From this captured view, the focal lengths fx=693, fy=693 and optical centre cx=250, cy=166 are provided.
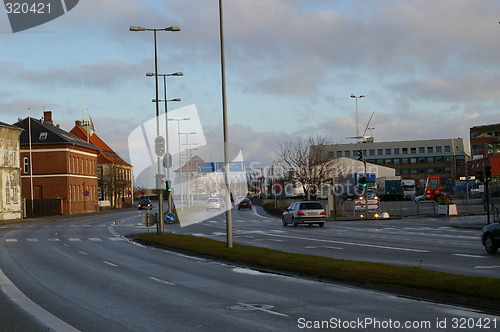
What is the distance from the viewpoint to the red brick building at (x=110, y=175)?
11112cm

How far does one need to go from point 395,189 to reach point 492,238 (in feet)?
265

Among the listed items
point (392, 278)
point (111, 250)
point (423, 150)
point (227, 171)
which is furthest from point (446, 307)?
point (423, 150)

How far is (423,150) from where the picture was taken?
481 ft

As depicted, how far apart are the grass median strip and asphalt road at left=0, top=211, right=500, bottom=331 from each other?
67 cm

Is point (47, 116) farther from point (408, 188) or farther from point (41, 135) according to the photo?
point (408, 188)

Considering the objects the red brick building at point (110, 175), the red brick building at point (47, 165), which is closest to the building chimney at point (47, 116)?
the red brick building at point (110, 175)

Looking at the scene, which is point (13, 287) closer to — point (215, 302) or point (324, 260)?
point (215, 302)

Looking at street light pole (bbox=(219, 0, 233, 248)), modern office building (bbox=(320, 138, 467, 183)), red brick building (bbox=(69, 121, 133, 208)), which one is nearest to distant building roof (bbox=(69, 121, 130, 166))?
red brick building (bbox=(69, 121, 133, 208))

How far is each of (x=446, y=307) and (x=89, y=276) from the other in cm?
1012

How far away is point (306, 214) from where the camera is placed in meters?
45.5

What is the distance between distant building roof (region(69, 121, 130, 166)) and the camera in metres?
129

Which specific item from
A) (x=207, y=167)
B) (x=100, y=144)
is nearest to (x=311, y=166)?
(x=207, y=167)

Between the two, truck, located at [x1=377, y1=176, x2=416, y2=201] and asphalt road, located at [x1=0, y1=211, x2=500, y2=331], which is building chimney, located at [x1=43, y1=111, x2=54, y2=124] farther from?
asphalt road, located at [x1=0, y1=211, x2=500, y2=331]

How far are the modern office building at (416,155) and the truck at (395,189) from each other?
4072cm
